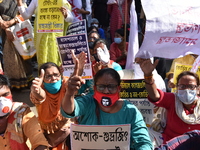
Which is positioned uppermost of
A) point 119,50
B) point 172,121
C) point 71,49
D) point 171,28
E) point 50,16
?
point 50,16

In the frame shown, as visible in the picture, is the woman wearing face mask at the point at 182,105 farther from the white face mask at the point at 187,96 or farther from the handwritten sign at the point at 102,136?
the handwritten sign at the point at 102,136

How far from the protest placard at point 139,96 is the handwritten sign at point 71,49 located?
54 centimetres

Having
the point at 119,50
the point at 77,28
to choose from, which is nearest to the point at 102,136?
the point at 77,28

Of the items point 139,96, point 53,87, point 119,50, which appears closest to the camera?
point 53,87

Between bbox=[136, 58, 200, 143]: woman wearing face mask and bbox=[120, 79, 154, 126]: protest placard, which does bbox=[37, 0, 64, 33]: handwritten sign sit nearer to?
bbox=[120, 79, 154, 126]: protest placard

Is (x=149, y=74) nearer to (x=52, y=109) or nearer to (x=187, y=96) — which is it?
(x=187, y=96)

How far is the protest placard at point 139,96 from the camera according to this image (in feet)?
11.1

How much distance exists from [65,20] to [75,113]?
2.71m

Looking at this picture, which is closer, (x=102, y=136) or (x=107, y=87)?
(x=102, y=136)

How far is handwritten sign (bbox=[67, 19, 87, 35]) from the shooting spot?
4.17 meters

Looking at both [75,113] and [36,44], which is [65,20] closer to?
[36,44]

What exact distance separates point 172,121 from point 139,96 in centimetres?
58

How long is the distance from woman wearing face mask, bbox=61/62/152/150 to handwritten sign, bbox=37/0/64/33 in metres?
2.28

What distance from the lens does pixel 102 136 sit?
2258mm
